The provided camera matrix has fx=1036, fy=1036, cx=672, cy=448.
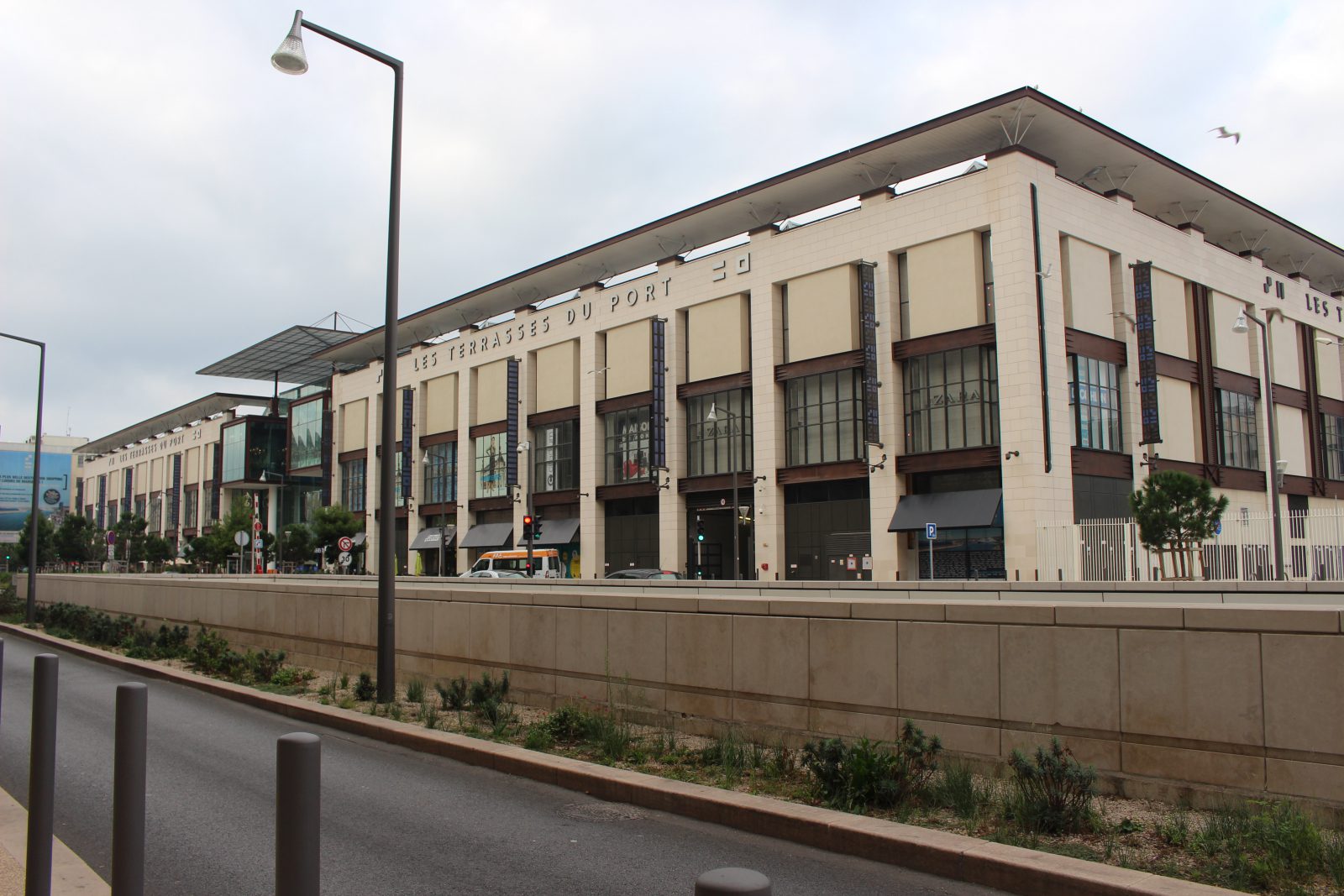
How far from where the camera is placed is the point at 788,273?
47.3m

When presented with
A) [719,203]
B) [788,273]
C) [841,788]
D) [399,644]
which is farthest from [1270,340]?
[841,788]

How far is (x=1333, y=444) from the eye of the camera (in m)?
55.3

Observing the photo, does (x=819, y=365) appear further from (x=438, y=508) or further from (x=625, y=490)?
(x=438, y=508)

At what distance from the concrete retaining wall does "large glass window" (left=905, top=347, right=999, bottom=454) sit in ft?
98.3

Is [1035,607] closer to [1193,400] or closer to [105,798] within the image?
[105,798]

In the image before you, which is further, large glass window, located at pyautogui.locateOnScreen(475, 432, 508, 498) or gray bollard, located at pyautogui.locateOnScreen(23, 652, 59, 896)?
large glass window, located at pyautogui.locateOnScreen(475, 432, 508, 498)

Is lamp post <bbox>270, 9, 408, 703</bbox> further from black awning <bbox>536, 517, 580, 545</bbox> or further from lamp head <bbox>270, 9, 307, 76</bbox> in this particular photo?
black awning <bbox>536, 517, 580, 545</bbox>

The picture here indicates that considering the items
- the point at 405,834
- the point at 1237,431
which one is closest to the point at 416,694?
the point at 405,834

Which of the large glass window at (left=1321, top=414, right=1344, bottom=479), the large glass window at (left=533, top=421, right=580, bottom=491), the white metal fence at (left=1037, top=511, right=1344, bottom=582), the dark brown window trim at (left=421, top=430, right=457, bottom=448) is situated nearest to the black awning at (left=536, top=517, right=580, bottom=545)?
the large glass window at (left=533, top=421, right=580, bottom=491)

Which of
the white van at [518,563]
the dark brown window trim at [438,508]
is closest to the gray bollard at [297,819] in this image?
the white van at [518,563]

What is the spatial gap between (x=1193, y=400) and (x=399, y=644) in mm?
41833

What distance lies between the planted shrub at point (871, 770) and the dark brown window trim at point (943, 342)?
34.5 metres

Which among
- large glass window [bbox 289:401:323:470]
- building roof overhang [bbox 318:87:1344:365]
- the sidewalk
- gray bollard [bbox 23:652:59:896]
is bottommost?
the sidewalk

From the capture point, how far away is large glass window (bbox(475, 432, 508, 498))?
64312 millimetres
